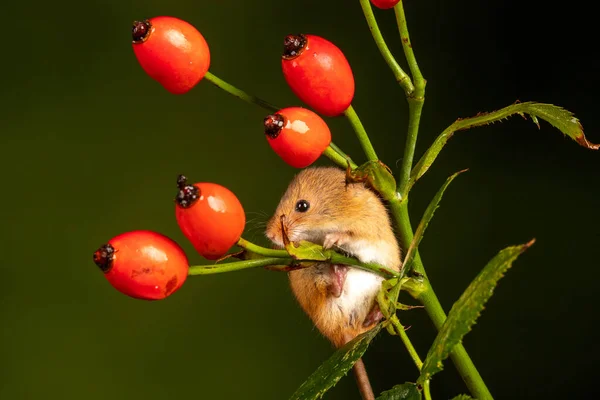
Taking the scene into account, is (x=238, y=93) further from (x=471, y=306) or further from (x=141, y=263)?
(x=471, y=306)

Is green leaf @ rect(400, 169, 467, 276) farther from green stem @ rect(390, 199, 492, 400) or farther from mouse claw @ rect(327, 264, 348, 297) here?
mouse claw @ rect(327, 264, 348, 297)

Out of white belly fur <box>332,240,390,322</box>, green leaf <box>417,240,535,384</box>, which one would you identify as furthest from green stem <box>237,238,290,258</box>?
white belly fur <box>332,240,390,322</box>

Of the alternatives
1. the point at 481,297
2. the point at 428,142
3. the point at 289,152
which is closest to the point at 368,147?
the point at 289,152

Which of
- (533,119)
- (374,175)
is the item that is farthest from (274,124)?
(533,119)

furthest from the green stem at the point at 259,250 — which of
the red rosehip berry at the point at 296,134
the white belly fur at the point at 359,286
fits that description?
the white belly fur at the point at 359,286

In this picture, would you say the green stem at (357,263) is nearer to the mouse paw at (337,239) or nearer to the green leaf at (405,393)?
the green leaf at (405,393)

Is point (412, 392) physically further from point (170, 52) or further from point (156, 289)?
point (170, 52)
